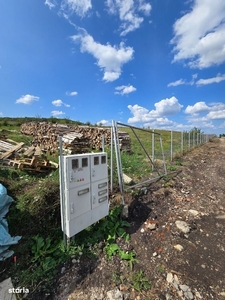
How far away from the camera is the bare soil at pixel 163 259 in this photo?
2119mm

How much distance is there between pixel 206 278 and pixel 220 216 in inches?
76.3

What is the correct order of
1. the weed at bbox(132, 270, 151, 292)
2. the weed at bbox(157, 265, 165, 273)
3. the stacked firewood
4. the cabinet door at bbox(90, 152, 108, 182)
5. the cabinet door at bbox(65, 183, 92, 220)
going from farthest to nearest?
the stacked firewood < the cabinet door at bbox(90, 152, 108, 182) < the cabinet door at bbox(65, 183, 92, 220) < the weed at bbox(157, 265, 165, 273) < the weed at bbox(132, 270, 151, 292)

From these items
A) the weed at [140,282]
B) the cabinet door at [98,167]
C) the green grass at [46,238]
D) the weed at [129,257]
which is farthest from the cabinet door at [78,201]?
the weed at [140,282]

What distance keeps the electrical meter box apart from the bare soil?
529 mm

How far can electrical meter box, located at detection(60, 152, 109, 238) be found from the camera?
8.28 ft

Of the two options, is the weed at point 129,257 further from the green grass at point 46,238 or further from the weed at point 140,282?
the weed at point 140,282

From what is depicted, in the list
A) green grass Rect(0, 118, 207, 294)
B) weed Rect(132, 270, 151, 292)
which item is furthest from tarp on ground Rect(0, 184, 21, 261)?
weed Rect(132, 270, 151, 292)

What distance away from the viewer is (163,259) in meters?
2.60

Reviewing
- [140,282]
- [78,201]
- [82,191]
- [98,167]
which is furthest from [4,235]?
[140,282]

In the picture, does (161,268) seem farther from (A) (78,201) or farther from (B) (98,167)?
(B) (98,167)

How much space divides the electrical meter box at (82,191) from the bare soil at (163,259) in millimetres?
529

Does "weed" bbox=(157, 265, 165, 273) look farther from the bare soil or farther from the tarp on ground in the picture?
the tarp on ground

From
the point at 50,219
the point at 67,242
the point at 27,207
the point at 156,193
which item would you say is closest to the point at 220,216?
the point at 156,193

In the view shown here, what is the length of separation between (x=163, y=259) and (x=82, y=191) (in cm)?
163
